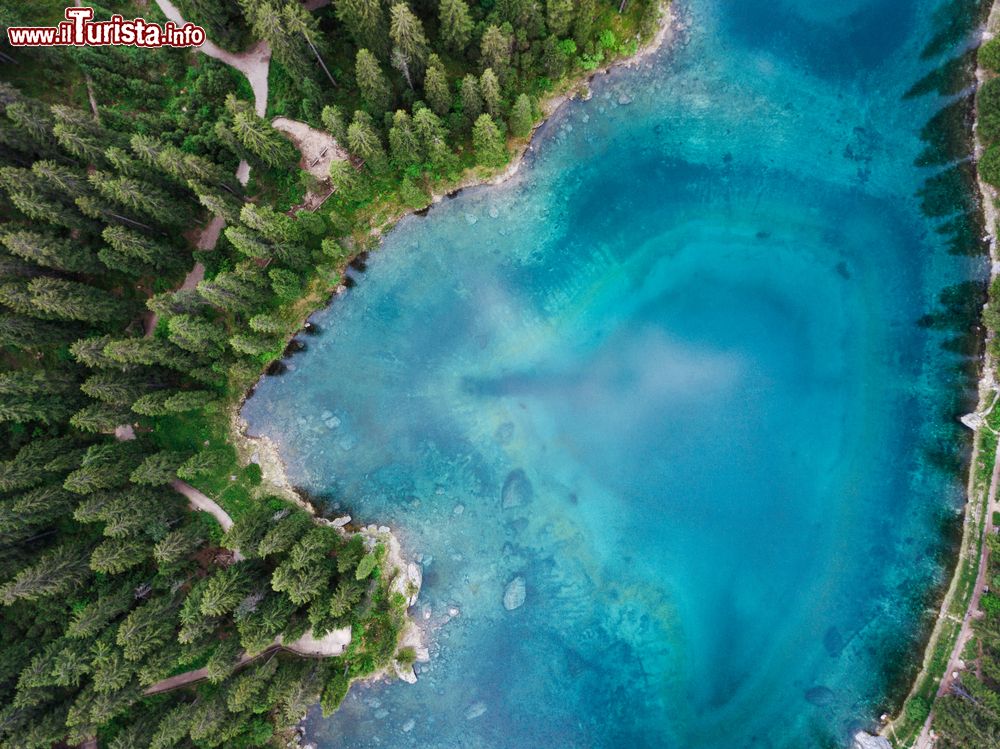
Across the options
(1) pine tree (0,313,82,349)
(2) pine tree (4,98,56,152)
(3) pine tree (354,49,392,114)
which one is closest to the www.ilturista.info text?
(2) pine tree (4,98,56,152)

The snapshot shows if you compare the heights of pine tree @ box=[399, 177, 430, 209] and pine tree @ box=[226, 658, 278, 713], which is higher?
pine tree @ box=[399, 177, 430, 209]

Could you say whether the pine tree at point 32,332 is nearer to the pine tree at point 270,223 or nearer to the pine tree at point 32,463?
the pine tree at point 32,463

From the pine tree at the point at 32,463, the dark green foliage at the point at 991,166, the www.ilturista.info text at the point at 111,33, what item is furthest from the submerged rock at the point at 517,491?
the www.ilturista.info text at the point at 111,33

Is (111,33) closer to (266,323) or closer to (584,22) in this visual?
(266,323)

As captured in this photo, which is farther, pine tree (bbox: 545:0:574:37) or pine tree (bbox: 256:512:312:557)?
pine tree (bbox: 256:512:312:557)

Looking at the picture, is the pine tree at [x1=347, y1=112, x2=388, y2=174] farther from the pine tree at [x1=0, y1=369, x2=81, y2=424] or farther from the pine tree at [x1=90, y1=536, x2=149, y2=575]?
the pine tree at [x1=90, y1=536, x2=149, y2=575]

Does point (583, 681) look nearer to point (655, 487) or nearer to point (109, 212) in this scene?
point (655, 487)

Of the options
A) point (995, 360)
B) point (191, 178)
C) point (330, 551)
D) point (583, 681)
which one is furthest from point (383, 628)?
point (995, 360)
